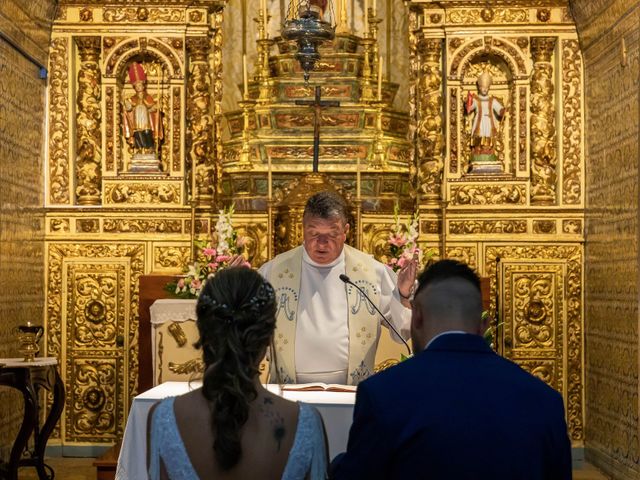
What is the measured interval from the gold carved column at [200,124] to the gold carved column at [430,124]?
2.01 metres

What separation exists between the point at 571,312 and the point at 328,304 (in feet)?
16.4

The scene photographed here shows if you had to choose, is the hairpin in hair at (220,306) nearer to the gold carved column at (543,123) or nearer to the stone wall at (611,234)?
the stone wall at (611,234)

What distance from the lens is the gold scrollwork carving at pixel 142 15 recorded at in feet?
37.7

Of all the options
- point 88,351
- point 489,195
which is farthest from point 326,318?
point 88,351

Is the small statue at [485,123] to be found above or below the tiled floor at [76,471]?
above

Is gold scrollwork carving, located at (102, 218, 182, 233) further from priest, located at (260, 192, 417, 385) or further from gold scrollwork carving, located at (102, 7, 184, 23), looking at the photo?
priest, located at (260, 192, 417, 385)

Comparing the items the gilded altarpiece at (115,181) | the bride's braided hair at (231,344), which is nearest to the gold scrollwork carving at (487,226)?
the gilded altarpiece at (115,181)

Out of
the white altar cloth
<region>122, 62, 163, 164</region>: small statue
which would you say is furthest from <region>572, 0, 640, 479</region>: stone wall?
the white altar cloth

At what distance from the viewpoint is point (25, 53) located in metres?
10.5

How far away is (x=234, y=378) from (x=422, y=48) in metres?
8.71

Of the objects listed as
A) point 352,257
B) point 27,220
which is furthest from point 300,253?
point 27,220

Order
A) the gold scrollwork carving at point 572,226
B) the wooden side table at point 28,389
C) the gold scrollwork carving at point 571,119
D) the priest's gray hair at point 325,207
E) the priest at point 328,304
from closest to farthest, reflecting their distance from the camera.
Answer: the priest's gray hair at point 325,207
the priest at point 328,304
the wooden side table at point 28,389
the gold scrollwork carving at point 572,226
the gold scrollwork carving at point 571,119

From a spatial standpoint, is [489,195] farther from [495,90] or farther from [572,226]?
[495,90]

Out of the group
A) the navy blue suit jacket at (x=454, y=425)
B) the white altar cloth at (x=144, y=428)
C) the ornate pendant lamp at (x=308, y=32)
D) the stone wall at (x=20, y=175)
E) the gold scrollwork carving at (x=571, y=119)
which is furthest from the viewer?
the gold scrollwork carving at (x=571, y=119)
